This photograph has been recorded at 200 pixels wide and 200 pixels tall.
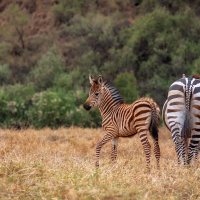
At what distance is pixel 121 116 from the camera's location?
481 inches

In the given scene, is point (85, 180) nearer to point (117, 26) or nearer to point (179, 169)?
point (179, 169)

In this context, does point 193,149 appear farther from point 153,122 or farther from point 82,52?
point 82,52

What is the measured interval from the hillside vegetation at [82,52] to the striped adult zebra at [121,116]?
16653mm

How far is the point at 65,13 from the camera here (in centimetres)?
4866

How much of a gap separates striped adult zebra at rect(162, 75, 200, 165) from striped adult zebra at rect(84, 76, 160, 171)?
2.39 ft

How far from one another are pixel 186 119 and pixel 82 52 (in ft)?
114

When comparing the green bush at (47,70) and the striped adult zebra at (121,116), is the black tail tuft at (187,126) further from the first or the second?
the green bush at (47,70)

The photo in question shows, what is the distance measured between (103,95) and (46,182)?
6164 millimetres

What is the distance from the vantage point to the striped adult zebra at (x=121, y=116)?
11312mm

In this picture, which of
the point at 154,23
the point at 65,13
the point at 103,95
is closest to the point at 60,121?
the point at 154,23

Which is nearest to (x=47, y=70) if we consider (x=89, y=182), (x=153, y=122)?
(x=153, y=122)

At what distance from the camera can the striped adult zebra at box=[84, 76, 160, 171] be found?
1131 centimetres

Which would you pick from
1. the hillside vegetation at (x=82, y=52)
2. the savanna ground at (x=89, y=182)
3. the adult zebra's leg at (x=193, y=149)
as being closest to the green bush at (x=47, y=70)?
the hillside vegetation at (x=82, y=52)

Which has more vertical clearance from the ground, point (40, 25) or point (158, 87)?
point (40, 25)
